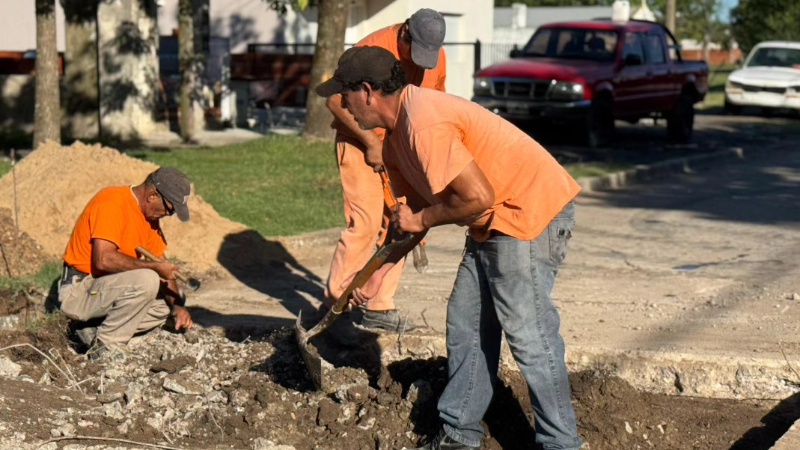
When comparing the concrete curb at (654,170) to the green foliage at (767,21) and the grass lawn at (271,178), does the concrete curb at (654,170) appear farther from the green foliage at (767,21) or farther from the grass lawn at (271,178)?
the green foliage at (767,21)

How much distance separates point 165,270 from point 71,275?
62cm

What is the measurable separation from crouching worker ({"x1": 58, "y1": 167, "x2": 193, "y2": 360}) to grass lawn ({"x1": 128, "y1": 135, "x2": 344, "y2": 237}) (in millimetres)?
3451

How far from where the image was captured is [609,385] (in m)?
5.75

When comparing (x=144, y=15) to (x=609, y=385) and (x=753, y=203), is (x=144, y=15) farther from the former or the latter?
(x=609, y=385)

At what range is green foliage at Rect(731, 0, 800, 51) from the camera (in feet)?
141

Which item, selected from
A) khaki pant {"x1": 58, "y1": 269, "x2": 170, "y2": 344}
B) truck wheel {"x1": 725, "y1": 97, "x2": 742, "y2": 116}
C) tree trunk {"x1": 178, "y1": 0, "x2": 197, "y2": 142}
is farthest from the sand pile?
truck wheel {"x1": 725, "y1": 97, "x2": 742, "y2": 116}

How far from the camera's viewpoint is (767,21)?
1730 inches

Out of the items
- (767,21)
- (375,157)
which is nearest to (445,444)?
(375,157)

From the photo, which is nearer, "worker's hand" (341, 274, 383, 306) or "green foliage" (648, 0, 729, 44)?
"worker's hand" (341, 274, 383, 306)

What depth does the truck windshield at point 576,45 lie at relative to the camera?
18.4 m

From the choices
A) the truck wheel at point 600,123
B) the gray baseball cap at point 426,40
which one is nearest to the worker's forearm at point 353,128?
the gray baseball cap at point 426,40

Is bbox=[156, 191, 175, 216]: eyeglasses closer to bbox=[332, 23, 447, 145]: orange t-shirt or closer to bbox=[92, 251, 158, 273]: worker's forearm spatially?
bbox=[92, 251, 158, 273]: worker's forearm

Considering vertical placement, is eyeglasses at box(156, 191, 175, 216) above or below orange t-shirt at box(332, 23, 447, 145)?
→ below

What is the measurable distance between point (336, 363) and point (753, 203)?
7.71 m
